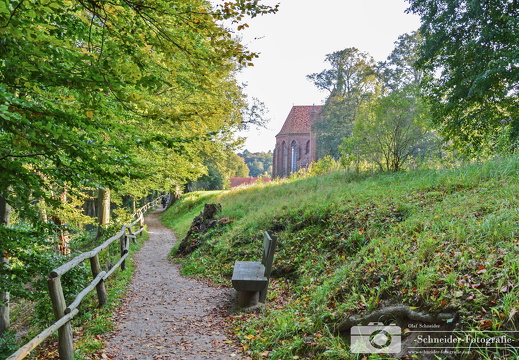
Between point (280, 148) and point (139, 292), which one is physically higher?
point (280, 148)

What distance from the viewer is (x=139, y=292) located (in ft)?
23.4

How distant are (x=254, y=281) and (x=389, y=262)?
7.01 ft

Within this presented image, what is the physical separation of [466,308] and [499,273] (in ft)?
1.98

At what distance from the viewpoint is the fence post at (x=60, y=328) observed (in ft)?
13.1

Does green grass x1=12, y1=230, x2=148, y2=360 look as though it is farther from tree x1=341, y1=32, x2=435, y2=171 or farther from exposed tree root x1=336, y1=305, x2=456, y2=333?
tree x1=341, y1=32, x2=435, y2=171

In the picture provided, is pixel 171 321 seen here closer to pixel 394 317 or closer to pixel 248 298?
pixel 248 298

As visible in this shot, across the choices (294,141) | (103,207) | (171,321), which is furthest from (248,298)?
(294,141)

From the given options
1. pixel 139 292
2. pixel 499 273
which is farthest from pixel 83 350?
pixel 499 273

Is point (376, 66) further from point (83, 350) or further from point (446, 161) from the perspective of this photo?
point (83, 350)

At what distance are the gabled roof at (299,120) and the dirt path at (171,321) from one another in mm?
41947

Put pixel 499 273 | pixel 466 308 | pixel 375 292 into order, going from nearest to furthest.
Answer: pixel 466 308 → pixel 499 273 → pixel 375 292

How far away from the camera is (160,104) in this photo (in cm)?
671

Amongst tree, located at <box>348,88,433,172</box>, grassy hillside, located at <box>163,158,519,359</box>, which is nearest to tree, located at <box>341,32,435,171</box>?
tree, located at <box>348,88,433,172</box>

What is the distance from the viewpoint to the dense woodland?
288 cm
